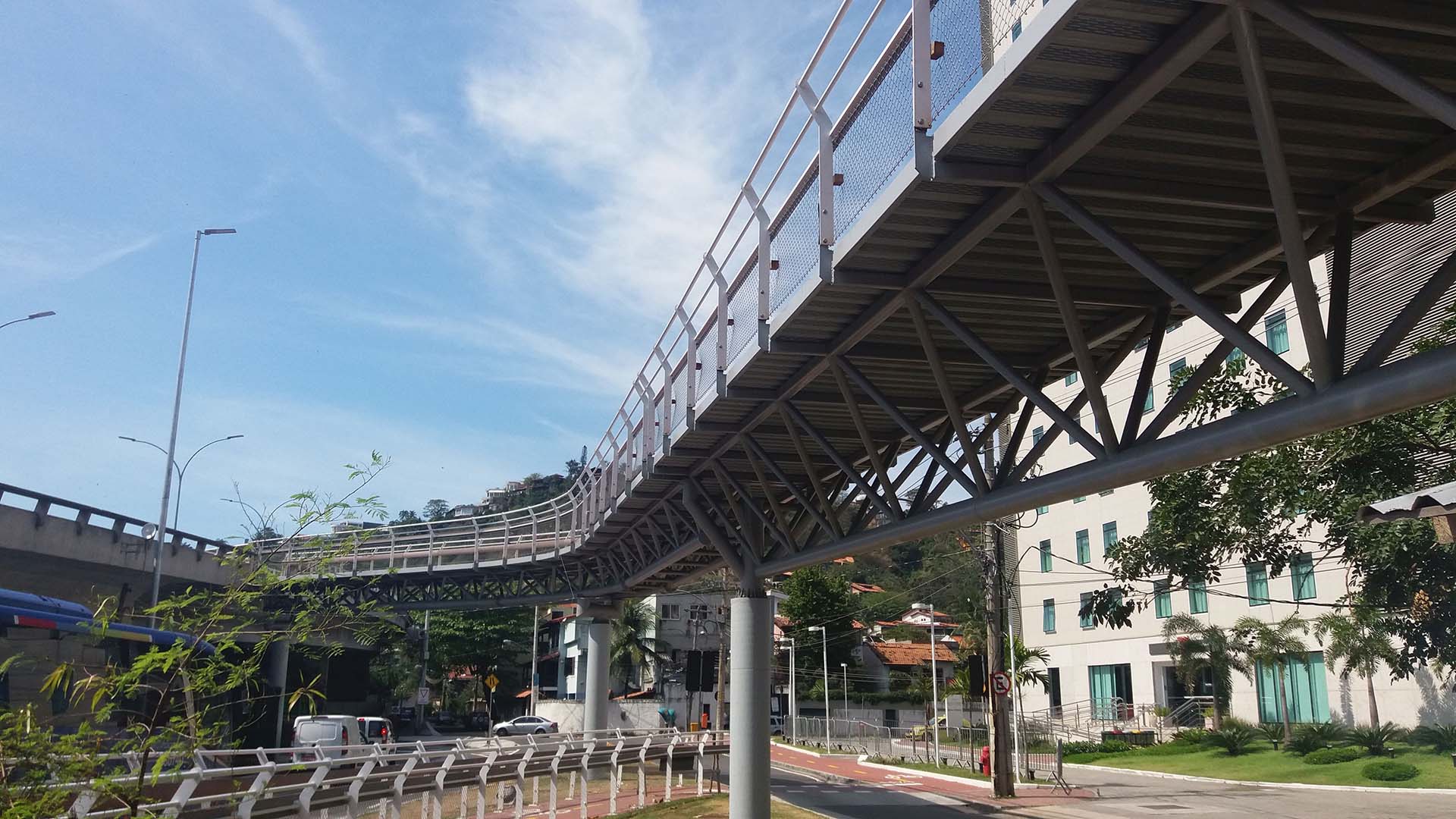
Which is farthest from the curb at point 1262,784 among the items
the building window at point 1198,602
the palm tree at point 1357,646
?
the building window at point 1198,602

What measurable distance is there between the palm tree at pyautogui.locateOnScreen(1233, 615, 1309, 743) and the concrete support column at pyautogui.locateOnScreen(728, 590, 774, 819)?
2520cm

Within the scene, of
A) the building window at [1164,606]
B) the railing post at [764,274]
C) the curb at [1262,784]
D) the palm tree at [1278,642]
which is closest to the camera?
the railing post at [764,274]

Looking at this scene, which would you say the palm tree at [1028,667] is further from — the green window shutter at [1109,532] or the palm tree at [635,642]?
the palm tree at [635,642]

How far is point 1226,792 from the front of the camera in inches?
1077

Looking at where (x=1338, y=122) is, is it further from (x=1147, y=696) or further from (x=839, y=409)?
(x=1147, y=696)

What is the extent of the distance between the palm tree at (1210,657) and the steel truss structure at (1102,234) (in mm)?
29092

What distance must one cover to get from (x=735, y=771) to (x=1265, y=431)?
12.0m

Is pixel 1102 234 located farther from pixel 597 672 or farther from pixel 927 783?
pixel 597 672

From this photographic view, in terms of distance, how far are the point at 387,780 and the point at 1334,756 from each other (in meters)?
→ 27.0

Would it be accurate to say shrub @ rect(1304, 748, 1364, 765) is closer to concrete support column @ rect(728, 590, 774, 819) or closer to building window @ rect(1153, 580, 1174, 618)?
building window @ rect(1153, 580, 1174, 618)

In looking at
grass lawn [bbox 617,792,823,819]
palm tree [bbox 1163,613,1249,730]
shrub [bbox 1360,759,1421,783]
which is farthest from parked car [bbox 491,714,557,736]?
shrub [bbox 1360,759,1421,783]

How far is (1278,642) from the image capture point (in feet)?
121

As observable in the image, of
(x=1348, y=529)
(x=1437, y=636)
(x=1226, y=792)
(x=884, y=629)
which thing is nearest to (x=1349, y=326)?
(x=1348, y=529)

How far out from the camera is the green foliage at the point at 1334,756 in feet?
100.0
